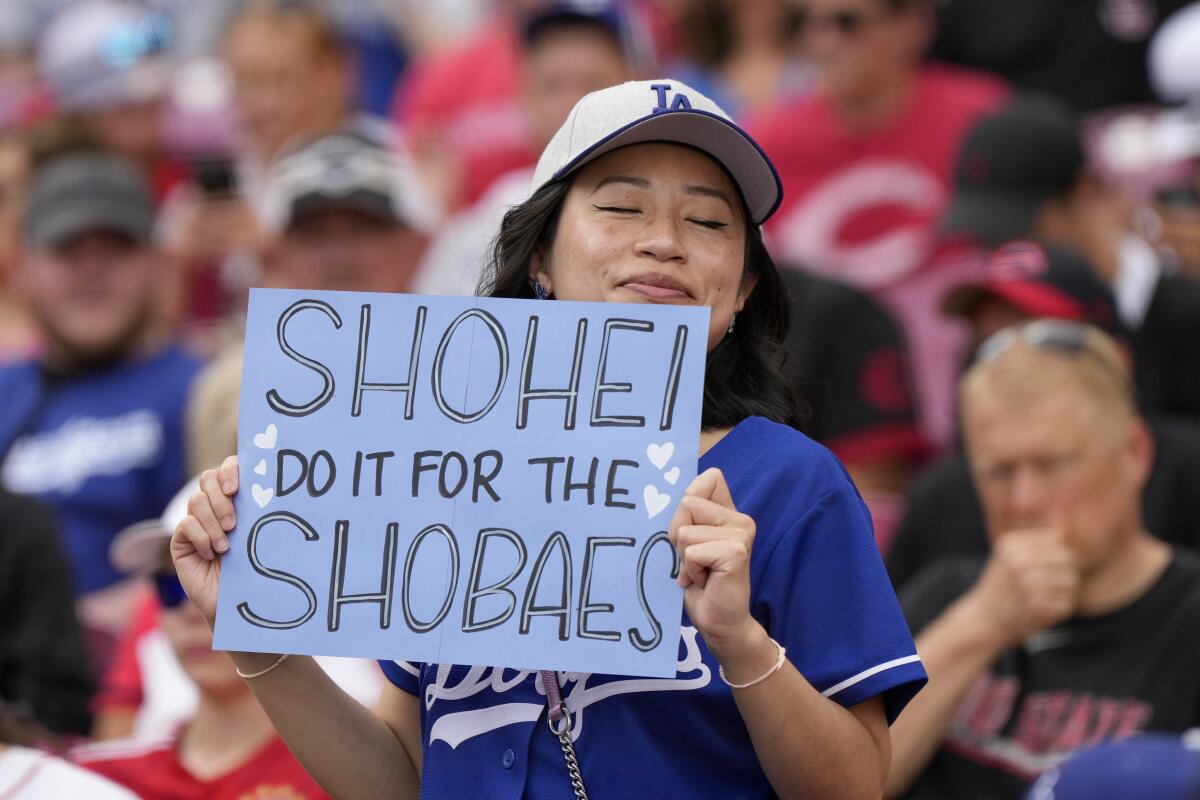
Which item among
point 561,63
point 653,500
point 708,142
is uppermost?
point 561,63

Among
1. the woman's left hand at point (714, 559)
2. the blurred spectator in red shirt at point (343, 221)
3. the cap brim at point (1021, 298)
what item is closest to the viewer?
the woman's left hand at point (714, 559)

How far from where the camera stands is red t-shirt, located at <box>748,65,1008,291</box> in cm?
634

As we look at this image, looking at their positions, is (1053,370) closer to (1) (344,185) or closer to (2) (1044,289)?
(2) (1044,289)

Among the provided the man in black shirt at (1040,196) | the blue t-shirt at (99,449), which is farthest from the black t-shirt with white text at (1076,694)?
the blue t-shirt at (99,449)

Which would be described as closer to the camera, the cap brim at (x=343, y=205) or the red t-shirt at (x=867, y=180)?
the cap brim at (x=343, y=205)

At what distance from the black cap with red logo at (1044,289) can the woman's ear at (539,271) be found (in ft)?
8.48

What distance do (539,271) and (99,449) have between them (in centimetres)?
325

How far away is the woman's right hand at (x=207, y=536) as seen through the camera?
251 centimetres

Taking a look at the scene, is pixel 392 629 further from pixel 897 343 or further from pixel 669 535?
pixel 897 343

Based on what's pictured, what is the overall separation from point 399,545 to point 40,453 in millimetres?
3538

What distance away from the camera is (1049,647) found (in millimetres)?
4227

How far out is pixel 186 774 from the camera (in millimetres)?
4027

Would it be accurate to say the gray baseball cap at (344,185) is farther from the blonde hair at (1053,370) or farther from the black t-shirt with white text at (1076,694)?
the black t-shirt with white text at (1076,694)

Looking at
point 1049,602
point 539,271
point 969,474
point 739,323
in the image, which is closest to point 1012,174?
point 969,474
